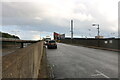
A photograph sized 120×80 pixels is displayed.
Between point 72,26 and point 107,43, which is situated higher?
point 72,26

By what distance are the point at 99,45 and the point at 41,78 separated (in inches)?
1148

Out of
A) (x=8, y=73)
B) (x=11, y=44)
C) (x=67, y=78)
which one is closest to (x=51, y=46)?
(x=67, y=78)

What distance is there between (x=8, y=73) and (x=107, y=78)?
687cm

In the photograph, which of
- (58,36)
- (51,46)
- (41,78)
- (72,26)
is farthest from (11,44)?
(41,78)

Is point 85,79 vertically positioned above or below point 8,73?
below

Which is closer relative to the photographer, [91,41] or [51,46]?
[51,46]

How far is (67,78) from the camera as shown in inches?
304

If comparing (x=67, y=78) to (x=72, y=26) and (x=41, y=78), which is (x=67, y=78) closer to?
(x=41, y=78)

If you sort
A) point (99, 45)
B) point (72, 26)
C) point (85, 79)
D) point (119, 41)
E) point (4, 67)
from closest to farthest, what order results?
point (4, 67) < point (85, 79) < point (119, 41) < point (99, 45) < point (72, 26)

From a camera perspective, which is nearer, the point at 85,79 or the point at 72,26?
the point at 85,79

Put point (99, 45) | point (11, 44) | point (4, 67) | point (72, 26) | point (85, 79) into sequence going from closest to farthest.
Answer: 1. point (4, 67)
2. point (85, 79)
3. point (99, 45)
4. point (72, 26)
5. point (11, 44)

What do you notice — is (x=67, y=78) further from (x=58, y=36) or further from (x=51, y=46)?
(x=58, y=36)

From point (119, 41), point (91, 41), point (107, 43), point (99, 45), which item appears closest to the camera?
point (119, 41)

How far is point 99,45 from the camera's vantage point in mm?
34719
